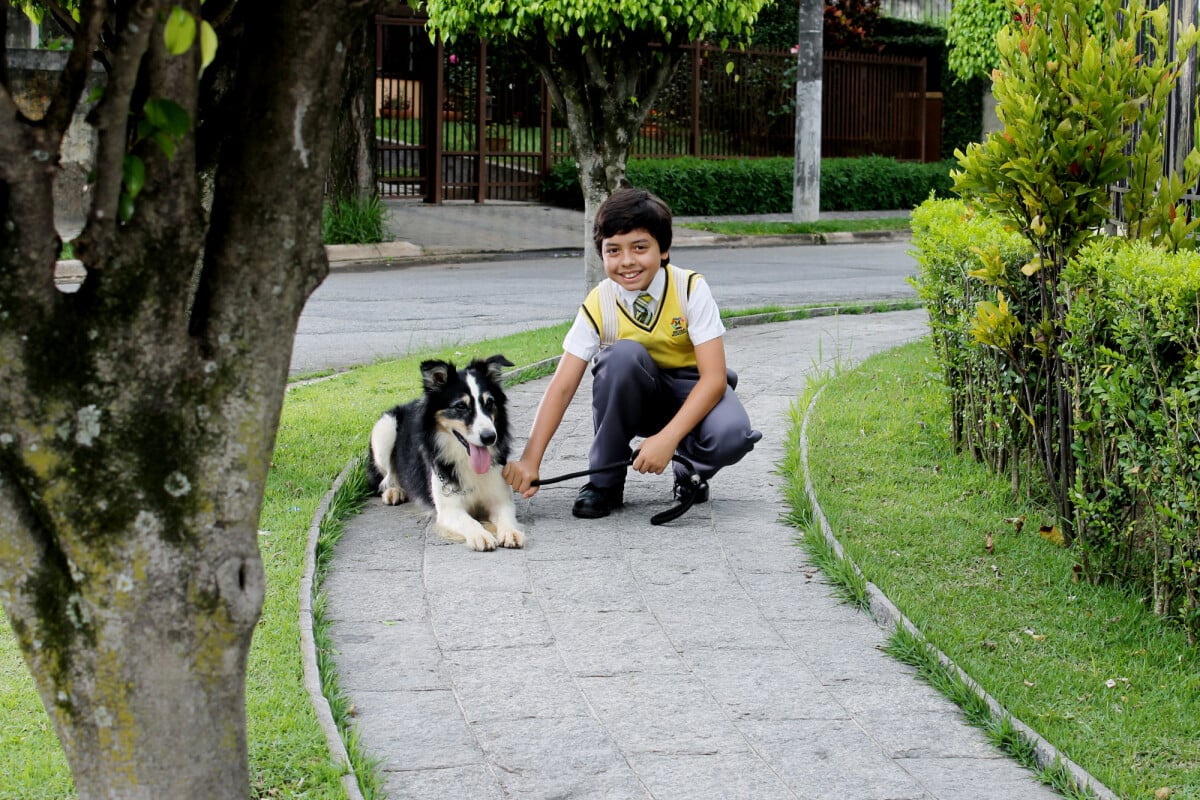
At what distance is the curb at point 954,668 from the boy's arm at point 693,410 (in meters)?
0.76

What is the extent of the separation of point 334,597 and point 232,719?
263cm

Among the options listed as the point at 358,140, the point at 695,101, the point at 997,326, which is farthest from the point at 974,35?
the point at 997,326

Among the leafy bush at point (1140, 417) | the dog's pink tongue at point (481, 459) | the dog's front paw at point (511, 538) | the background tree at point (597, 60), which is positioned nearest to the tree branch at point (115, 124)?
the leafy bush at point (1140, 417)

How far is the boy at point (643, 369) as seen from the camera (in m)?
6.12

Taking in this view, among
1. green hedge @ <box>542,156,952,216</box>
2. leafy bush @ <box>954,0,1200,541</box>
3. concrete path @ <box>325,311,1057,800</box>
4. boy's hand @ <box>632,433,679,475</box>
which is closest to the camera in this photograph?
concrete path @ <box>325,311,1057,800</box>

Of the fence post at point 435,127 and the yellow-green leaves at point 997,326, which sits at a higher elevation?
the fence post at point 435,127

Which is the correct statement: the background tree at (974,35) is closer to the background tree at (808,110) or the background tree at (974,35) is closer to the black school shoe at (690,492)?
the background tree at (808,110)

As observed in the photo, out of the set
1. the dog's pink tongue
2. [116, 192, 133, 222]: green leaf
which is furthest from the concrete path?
[116, 192, 133, 222]: green leaf

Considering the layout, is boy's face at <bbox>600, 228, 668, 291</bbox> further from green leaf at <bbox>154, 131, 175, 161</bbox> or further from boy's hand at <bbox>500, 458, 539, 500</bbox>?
green leaf at <bbox>154, 131, 175, 161</bbox>

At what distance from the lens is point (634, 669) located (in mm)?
4758

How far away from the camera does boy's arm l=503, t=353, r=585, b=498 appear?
6031mm

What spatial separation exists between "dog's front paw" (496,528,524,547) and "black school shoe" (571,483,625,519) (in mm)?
520

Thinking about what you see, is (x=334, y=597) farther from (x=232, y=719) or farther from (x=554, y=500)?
(x=232, y=719)

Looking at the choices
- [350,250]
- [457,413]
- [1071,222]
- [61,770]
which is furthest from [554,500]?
[350,250]
